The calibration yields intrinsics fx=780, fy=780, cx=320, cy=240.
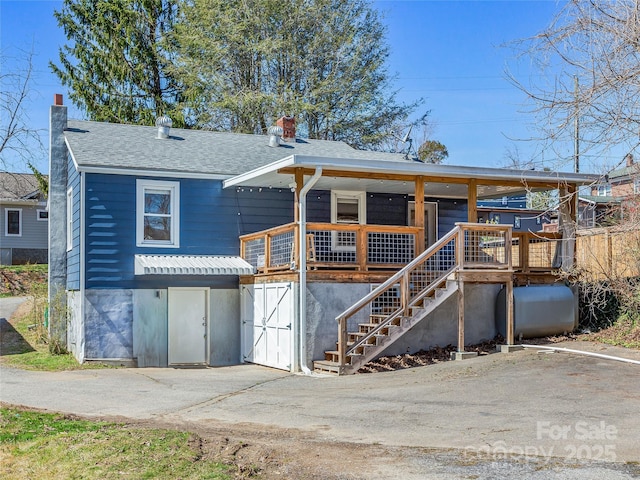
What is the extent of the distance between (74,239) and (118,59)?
18.9 m

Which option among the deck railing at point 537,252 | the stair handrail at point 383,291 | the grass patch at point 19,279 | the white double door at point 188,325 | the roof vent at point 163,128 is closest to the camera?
the stair handrail at point 383,291

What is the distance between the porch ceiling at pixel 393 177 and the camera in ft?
→ 54.2

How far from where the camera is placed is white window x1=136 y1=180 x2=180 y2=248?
19000 millimetres

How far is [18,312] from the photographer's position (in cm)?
2708

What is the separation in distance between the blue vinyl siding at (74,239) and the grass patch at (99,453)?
31.7 feet

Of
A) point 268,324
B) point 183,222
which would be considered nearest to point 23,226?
point 183,222

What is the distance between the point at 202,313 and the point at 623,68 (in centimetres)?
1275

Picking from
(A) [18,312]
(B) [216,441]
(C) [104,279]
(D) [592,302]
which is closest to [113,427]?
(B) [216,441]

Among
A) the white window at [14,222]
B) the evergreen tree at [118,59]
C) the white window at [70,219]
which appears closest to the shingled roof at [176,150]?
the white window at [70,219]

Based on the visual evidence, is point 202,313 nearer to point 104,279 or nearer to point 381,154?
point 104,279

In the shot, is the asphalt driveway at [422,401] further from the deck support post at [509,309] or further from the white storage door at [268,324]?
the deck support post at [509,309]

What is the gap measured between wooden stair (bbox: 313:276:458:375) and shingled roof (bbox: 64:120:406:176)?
595 cm

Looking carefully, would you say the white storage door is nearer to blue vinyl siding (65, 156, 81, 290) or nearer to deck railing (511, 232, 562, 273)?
blue vinyl siding (65, 156, 81, 290)

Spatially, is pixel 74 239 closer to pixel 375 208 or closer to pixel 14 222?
pixel 375 208
